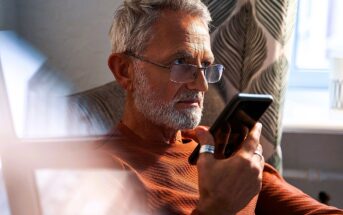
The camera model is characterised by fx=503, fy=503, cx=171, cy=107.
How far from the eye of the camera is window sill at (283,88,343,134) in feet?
4.85

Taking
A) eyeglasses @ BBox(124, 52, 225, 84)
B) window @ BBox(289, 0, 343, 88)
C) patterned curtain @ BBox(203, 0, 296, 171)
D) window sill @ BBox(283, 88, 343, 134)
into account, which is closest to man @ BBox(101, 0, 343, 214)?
eyeglasses @ BBox(124, 52, 225, 84)

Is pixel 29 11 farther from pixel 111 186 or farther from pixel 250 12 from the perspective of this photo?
pixel 250 12

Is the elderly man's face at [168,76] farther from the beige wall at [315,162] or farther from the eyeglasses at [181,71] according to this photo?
the beige wall at [315,162]

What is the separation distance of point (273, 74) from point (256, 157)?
0.60m

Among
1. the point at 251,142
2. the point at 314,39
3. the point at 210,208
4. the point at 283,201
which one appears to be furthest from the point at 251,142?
the point at 314,39

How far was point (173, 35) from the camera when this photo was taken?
36.3 inches

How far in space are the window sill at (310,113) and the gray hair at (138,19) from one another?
679 millimetres

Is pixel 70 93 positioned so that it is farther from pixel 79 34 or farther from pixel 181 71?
pixel 79 34

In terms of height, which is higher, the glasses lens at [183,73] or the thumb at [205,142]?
the glasses lens at [183,73]

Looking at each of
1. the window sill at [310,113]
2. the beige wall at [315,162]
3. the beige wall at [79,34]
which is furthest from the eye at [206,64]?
the beige wall at [315,162]

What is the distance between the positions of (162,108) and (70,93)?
28 cm

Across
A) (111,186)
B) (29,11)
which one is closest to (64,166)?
(111,186)

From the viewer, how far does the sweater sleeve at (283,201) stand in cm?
103

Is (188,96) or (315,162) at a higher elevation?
(188,96)
